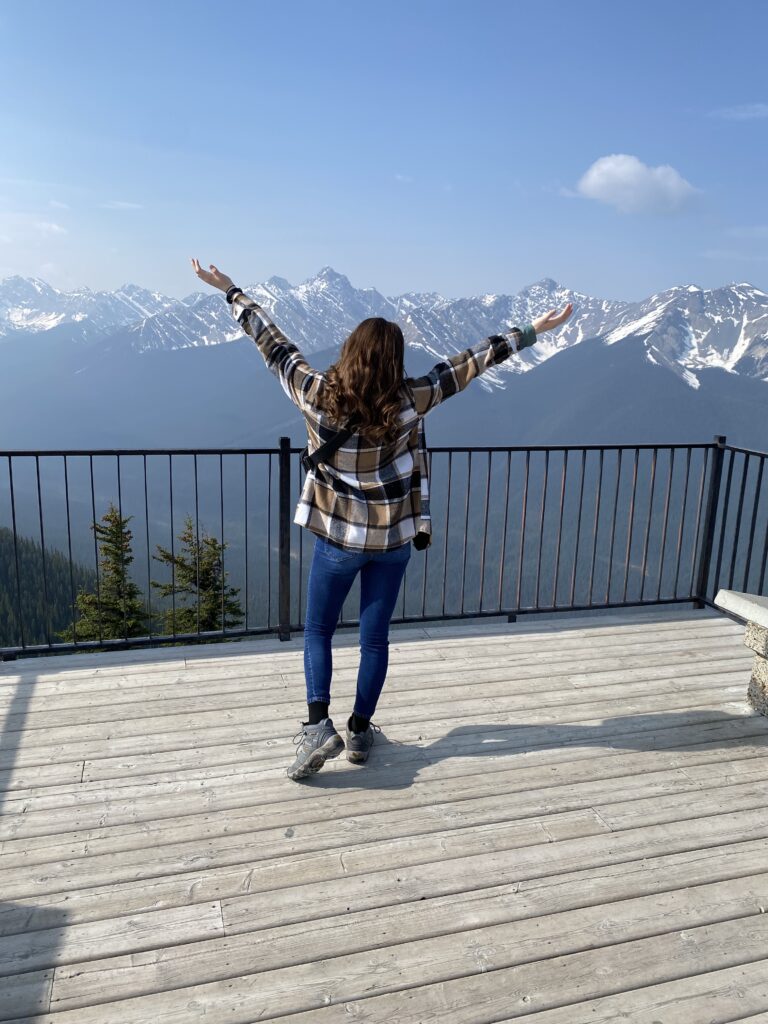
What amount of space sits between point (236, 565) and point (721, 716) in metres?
89.3

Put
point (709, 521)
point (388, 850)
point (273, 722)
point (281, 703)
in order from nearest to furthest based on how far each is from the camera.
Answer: point (388, 850)
point (273, 722)
point (281, 703)
point (709, 521)

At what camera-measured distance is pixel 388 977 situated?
1802 millimetres

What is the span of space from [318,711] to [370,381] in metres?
1.14

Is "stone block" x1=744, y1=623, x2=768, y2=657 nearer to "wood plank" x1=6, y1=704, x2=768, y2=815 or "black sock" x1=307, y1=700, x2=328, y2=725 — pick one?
"wood plank" x1=6, y1=704, x2=768, y2=815

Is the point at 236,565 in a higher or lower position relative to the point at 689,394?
lower

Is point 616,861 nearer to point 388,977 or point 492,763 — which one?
point 492,763

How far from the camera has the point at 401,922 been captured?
1.98 metres

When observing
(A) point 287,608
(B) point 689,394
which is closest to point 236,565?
(A) point 287,608

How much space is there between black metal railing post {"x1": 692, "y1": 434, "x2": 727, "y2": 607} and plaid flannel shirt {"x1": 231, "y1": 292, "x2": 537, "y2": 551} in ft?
8.72

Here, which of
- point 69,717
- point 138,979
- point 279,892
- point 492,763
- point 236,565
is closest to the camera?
point 138,979

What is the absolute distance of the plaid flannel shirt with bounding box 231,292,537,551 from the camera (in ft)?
7.60

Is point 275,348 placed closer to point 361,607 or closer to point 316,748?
point 361,607

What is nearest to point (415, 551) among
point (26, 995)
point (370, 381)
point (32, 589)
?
point (32, 589)

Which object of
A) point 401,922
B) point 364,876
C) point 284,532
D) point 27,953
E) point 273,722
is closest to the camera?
point 27,953
